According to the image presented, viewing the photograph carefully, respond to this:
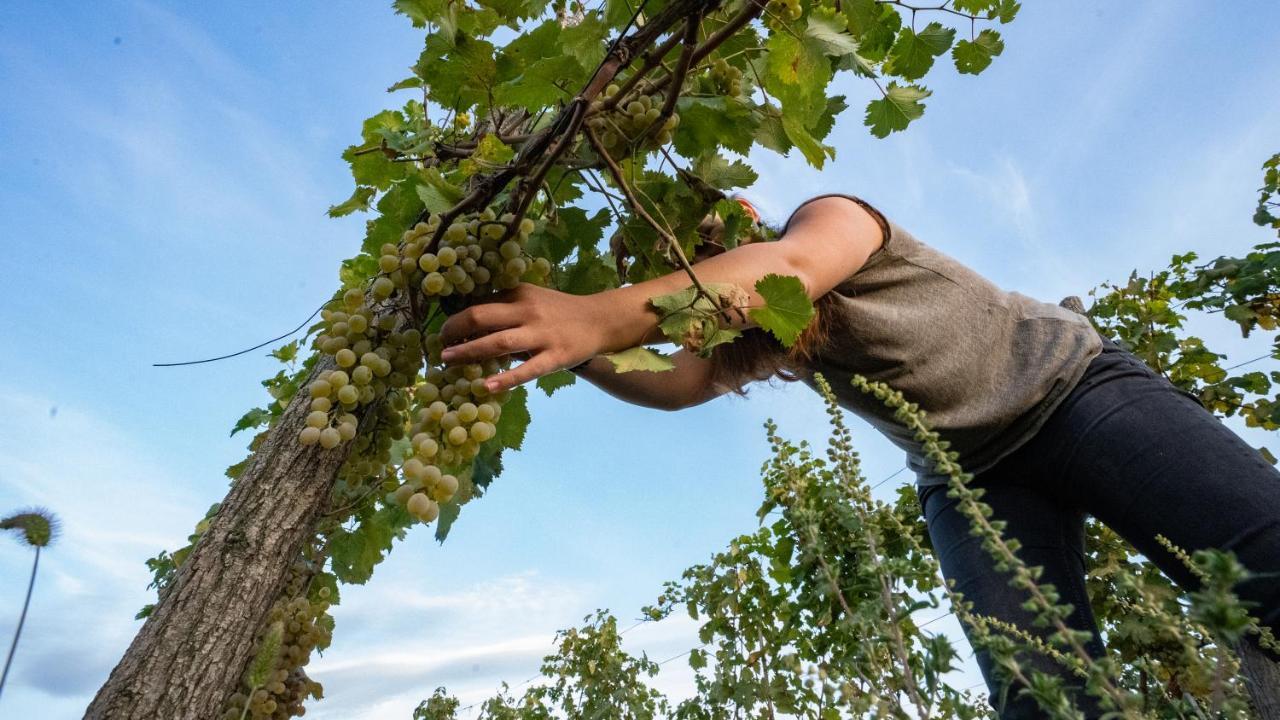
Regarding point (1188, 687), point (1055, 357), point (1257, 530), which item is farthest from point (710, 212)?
point (1188, 687)

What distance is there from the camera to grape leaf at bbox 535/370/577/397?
5.92 feet

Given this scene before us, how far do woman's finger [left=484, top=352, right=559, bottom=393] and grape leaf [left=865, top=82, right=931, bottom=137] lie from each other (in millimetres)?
1150

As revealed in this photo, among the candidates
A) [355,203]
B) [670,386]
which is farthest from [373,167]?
[670,386]

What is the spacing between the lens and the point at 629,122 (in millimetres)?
1337

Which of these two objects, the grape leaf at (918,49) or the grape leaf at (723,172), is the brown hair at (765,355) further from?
the grape leaf at (918,49)

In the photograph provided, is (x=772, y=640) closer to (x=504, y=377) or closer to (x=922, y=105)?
(x=922, y=105)

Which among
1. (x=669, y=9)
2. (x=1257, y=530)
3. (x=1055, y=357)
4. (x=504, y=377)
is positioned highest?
(x=669, y=9)

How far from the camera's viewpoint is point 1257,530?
4.26 feet

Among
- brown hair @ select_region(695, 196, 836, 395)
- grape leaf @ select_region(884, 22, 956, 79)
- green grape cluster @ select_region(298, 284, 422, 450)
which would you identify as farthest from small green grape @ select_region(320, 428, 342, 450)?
grape leaf @ select_region(884, 22, 956, 79)

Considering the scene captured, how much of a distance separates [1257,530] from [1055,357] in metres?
0.51

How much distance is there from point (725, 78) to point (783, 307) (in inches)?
21.9

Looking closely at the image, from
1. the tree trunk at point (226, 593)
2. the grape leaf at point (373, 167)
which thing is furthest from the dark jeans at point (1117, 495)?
the grape leaf at point (373, 167)

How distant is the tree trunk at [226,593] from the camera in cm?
115

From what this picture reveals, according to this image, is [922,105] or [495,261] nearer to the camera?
[495,261]
